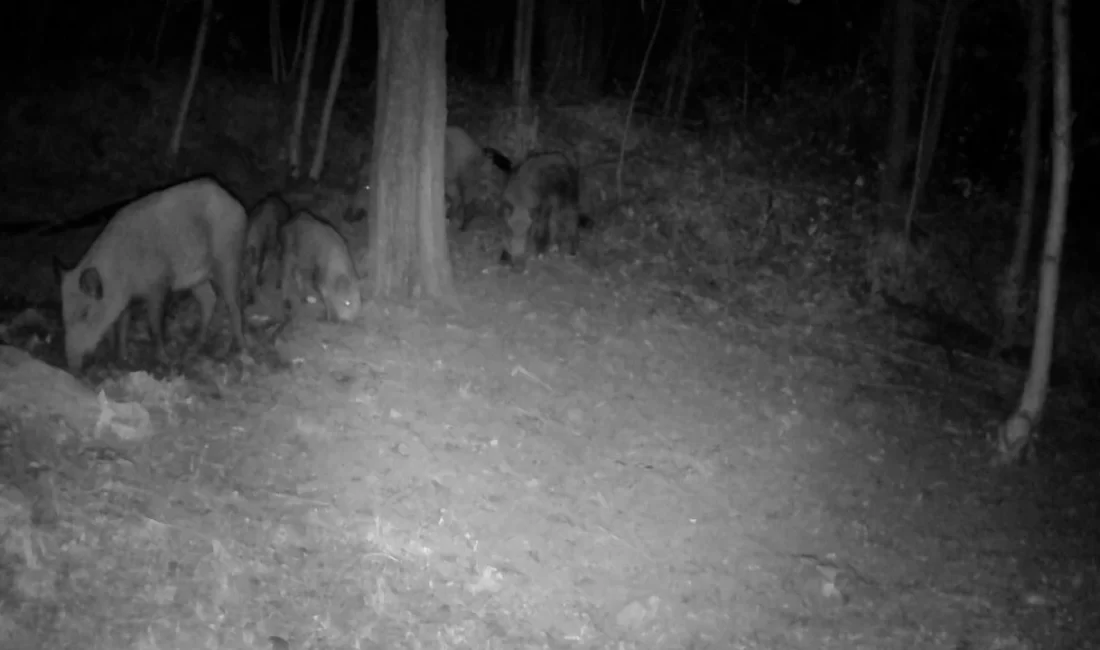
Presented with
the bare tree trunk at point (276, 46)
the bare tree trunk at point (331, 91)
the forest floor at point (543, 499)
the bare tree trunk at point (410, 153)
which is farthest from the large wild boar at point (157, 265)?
the bare tree trunk at point (276, 46)

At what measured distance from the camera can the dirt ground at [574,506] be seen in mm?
5441

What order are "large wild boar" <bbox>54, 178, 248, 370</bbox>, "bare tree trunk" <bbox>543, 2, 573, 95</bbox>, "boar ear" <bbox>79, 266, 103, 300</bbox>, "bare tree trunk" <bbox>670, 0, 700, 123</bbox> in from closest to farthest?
1. "boar ear" <bbox>79, 266, 103, 300</bbox>
2. "large wild boar" <bbox>54, 178, 248, 370</bbox>
3. "bare tree trunk" <bbox>670, 0, 700, 123</bbox>
4. "bare tree trunk" <bbox>543, 2, 573, 95</bbox>

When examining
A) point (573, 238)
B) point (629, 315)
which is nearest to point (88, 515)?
point (629, 315)

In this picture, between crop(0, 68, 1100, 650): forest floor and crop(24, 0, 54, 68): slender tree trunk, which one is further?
crop(24, 0, 54, 68): slender tree trunk

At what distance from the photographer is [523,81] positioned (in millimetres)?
14484

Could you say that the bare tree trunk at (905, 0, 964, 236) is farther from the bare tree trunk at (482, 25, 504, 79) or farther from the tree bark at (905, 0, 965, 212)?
the bare tree trunk at (482, 25, 504, 79)

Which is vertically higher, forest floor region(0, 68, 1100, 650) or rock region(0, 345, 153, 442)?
rock region(0, 345, 153, 442)

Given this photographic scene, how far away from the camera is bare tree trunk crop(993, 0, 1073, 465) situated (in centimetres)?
872

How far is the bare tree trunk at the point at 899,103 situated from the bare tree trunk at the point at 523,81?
18.7 feet

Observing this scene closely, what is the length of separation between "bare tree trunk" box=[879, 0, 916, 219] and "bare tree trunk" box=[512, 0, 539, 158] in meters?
5.71

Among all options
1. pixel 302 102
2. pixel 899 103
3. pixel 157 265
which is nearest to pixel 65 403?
pixel 157 265

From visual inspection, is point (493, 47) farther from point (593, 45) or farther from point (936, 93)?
point (936, 93)

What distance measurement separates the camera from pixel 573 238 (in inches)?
497

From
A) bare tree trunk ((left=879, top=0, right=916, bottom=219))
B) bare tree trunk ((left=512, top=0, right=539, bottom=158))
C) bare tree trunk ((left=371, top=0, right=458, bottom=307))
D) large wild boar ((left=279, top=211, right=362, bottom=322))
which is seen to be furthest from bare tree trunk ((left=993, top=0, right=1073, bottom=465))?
bare tree trunk ((left=512, top=0, right=539, bottom=158))
